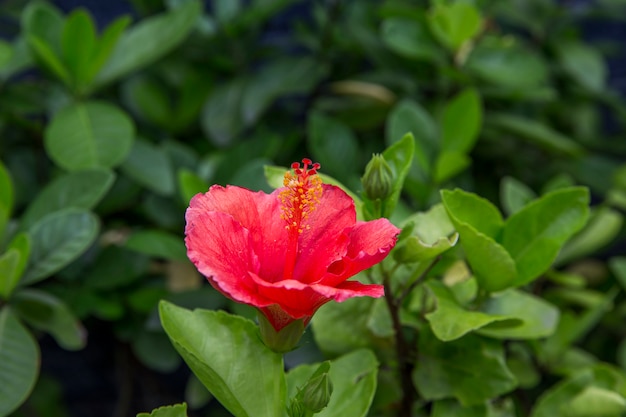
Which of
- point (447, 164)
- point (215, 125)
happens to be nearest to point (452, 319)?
point (447, 164)

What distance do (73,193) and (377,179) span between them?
46 centimetres

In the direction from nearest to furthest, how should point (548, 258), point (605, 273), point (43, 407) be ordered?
point (548, 258), point (43, 407), point (605, 273)

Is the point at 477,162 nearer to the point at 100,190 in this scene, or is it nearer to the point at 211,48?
the point at 211,48

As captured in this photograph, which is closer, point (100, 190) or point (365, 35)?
point (100, 190)

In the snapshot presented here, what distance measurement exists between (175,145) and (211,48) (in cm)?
29

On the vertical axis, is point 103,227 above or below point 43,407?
above

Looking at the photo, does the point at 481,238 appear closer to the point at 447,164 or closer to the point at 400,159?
the point at 400,159

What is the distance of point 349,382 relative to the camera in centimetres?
72

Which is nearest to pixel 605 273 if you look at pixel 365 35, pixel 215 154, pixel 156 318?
pixel 365 35

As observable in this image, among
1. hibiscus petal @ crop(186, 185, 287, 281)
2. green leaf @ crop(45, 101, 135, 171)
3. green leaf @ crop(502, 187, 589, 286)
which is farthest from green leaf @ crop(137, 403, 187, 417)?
green leaf @ crop(45, 101, 135, 171)

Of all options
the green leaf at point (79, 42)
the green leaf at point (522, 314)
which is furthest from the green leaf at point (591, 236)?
the green leaf at point (79, 42)

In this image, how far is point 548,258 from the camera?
0.75 m

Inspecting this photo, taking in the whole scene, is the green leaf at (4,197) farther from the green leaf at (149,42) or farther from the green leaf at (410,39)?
the green leaf at (410,39)

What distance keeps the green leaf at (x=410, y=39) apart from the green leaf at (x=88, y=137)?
45 cm
